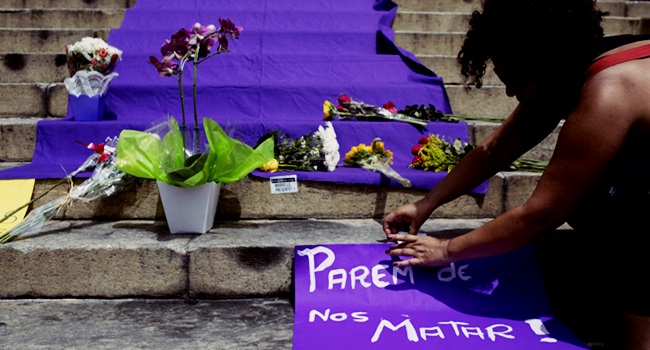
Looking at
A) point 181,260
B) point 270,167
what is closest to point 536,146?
point 270,167

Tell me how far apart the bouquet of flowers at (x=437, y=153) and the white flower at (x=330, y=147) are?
1.52 ft

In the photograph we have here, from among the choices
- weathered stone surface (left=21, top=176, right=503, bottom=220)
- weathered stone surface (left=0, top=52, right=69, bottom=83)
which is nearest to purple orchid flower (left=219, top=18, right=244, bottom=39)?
weathered stone surface (left=21, top=176, right=503, bottom=220)

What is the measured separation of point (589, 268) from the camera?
8.34ft

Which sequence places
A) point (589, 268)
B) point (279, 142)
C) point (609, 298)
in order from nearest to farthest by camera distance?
1. point (609, 298)
2. point (589, 268)
3. point (279, 142)

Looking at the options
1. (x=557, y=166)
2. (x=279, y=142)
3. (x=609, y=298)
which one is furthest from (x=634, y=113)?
(x=279, y=142)

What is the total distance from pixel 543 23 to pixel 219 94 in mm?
2697

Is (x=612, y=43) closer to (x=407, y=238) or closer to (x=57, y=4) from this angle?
(x=407, y=238)

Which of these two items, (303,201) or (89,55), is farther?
(89,55)

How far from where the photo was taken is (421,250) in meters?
2.45

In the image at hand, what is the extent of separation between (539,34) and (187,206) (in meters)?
1.69

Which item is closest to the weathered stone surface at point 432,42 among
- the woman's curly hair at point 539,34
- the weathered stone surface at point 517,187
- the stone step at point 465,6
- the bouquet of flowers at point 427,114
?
the stone step at point 465,6

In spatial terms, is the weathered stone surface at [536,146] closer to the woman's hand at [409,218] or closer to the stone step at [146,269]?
the stone step at [146,269]

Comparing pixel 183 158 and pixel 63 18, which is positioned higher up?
pixel 63 18

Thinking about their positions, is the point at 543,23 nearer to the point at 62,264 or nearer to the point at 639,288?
the point at 639,288
